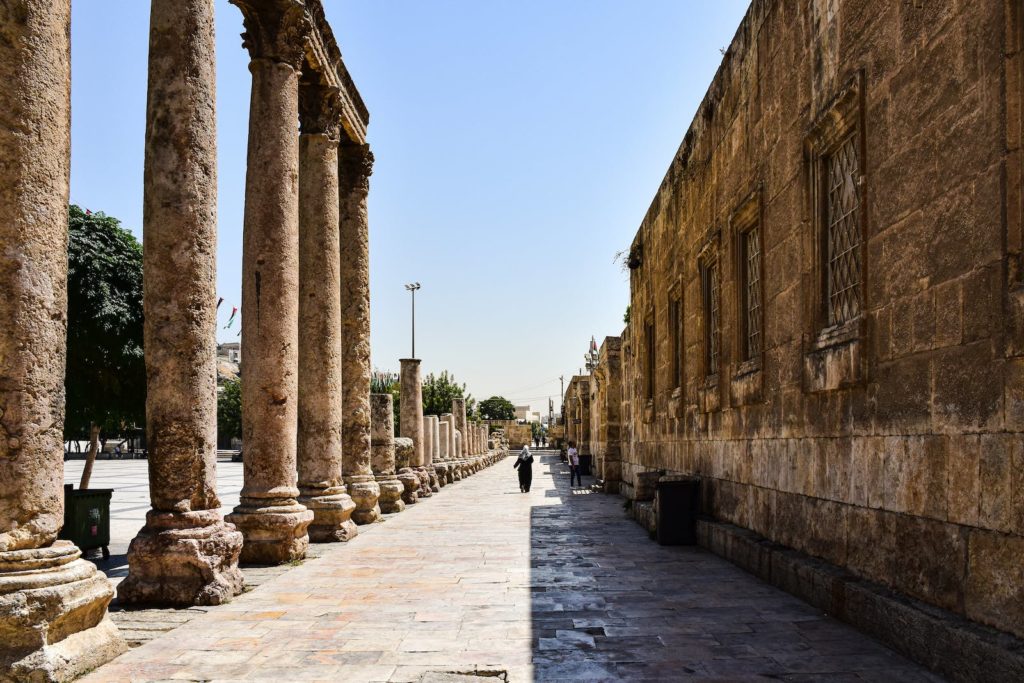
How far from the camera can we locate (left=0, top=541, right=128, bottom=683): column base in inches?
206

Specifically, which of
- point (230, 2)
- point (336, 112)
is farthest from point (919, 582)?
point (336, 112)

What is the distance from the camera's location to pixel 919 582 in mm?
5738

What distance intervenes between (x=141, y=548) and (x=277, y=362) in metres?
3.21

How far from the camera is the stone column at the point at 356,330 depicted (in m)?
15.0

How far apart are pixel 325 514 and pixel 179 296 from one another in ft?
17.5

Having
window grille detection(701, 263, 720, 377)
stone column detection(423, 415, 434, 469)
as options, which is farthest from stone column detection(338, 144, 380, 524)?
stone column detection(423, 415, 434, 469)

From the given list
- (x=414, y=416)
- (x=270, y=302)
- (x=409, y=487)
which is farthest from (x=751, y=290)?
(x=414, y=416)

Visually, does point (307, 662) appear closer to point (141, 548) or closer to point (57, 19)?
point (141, 548)

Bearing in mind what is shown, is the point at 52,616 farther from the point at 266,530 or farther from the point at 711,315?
the point at 711,315

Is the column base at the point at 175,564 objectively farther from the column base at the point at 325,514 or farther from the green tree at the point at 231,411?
the green tree at the point at 231,411

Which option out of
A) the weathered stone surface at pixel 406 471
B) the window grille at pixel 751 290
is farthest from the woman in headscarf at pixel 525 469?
the window grille at pixel 751 290

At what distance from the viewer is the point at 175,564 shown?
7.80 meters

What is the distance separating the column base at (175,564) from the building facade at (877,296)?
536cm

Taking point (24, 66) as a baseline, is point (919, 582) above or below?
below
